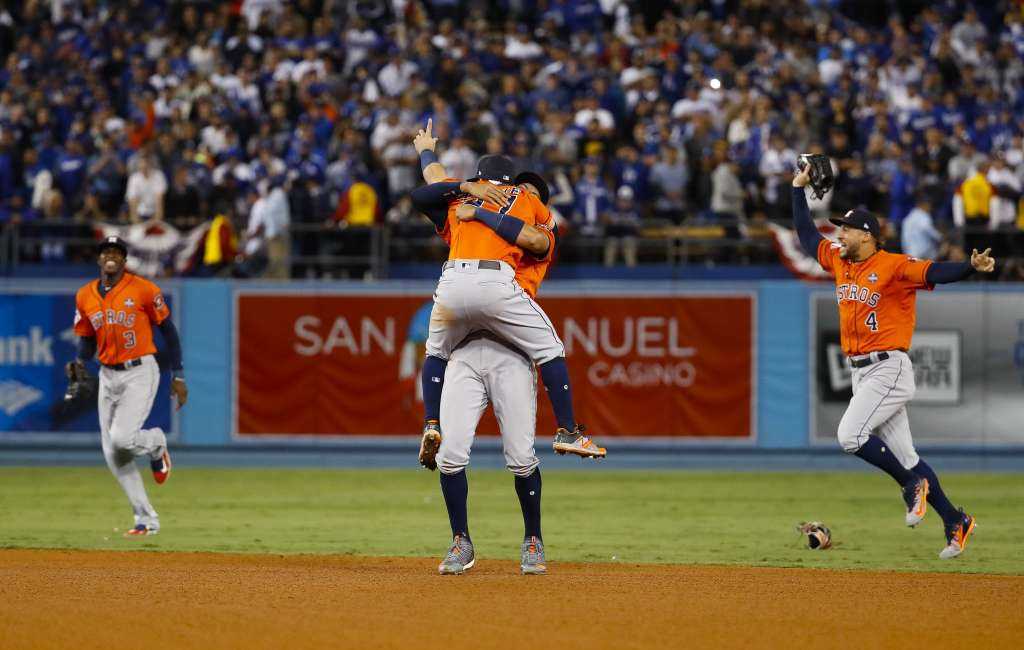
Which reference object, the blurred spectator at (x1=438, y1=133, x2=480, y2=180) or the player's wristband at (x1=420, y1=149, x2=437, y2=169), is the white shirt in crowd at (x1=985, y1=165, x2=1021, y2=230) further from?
the player's wristband at (x1=420, y1=149, x2=437, y2=169)

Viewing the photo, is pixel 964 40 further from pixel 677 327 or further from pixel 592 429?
pixel 592 429

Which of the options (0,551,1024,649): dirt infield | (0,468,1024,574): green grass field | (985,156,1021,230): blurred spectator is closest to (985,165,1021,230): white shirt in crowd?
(985,156,1021,230): blurred spectator

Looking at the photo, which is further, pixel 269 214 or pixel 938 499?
pixel 269 214

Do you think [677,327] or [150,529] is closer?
[150,529]

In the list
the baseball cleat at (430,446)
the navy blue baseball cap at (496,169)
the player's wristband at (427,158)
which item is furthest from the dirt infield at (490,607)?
the player's wristband at (427,158)

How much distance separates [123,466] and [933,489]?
614cm

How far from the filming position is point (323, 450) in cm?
1891

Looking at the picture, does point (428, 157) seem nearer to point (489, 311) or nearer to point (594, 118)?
point (489, 311)

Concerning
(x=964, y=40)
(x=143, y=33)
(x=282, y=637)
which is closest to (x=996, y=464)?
(x=964, y=40)

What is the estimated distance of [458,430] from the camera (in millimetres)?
8562

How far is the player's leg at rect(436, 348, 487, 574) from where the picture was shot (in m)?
8.57

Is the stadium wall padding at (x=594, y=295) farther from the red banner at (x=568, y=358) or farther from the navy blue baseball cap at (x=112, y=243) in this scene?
the navy blue baseball cap at (x=112, y=243)

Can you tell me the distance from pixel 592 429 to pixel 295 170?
5.61 meters

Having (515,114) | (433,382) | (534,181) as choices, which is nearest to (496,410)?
(433,382)
